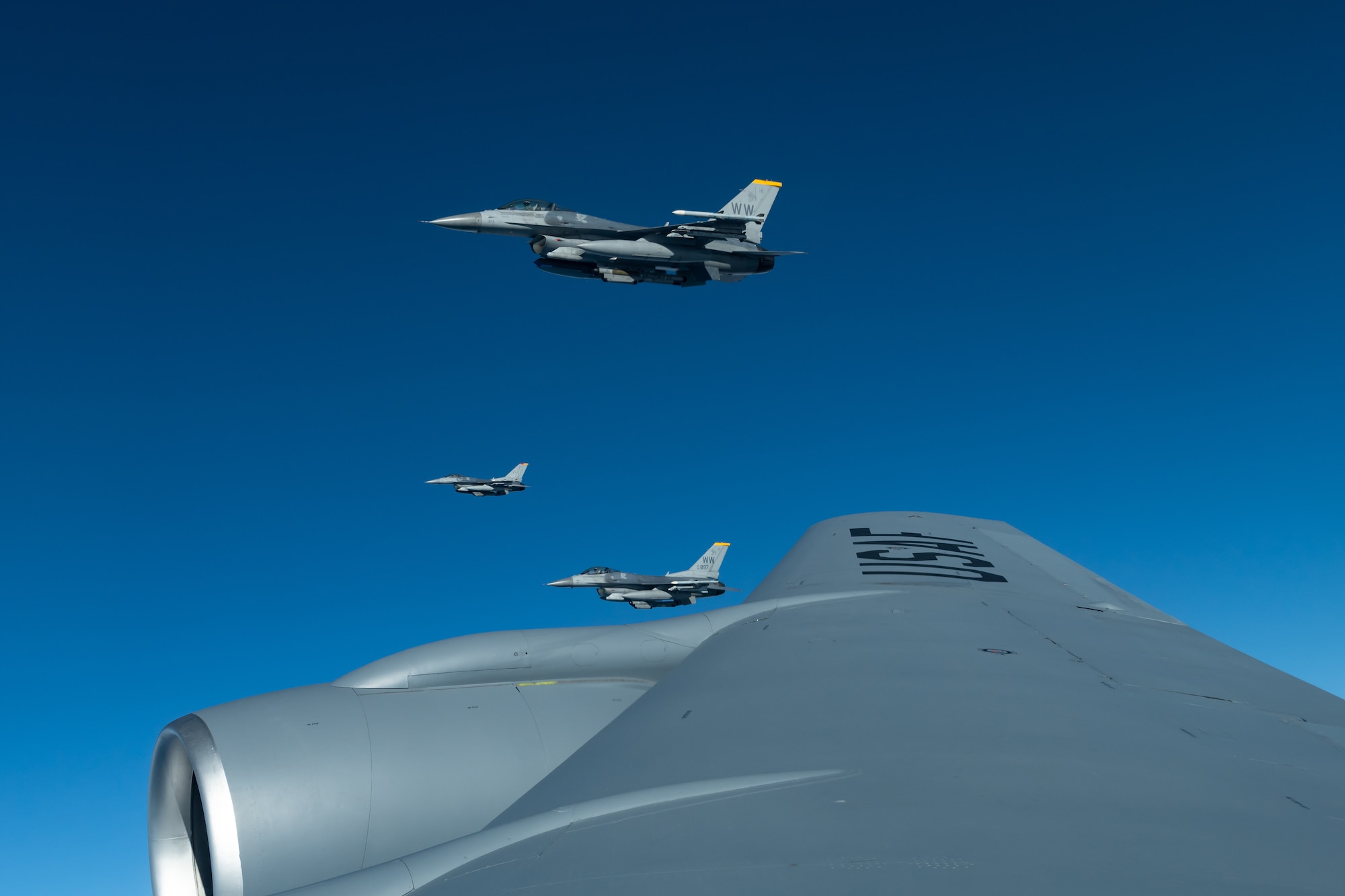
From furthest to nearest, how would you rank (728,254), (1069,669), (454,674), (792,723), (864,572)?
(728,254) < (864,572) < (454,674) < (1069,669) < (792,723)

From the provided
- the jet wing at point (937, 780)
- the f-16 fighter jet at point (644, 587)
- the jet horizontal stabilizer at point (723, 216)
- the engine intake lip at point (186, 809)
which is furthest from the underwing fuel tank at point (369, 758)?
the f-16 fighter jet at point (644, 587)

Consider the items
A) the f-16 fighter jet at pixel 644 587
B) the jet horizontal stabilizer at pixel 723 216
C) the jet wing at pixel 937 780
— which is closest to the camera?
the jet wing at pixel 937 780

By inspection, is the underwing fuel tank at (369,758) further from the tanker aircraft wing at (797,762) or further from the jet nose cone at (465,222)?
the jet nose cone at (465,222)

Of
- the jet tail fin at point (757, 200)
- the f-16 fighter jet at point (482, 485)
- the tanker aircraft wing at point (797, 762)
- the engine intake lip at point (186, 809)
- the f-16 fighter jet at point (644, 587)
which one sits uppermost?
the jet tail fin at point (757, 200)

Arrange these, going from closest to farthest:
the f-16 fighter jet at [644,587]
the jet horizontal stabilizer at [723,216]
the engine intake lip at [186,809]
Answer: the engine intake lip at [186,809] → the jet horizontal stabilizer at [723,216] → the f-16 fighter jet at [644,587]

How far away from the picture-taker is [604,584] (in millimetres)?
41250

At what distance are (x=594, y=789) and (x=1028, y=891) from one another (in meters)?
1.27

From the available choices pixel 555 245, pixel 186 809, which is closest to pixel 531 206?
pixel 555 245

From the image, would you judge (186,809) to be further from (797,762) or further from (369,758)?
(797,762)

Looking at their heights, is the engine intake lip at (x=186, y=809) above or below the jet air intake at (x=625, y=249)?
below

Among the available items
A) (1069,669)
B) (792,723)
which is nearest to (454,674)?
(792,723)

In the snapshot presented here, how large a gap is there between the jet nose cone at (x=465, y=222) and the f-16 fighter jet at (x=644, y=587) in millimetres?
21713

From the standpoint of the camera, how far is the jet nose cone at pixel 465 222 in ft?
77.5

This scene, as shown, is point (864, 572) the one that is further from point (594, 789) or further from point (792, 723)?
point (594, 789)
